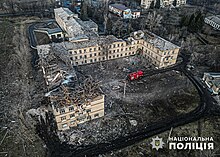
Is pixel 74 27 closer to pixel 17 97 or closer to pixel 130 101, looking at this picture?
pixel 17 97

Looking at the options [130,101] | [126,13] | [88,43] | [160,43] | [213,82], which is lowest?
[130,101]

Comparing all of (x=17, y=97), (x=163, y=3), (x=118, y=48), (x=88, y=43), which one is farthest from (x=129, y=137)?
(x=163, y=3)

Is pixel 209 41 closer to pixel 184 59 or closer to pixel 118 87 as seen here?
pixel 184 59

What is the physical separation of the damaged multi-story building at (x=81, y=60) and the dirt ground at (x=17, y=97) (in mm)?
6032

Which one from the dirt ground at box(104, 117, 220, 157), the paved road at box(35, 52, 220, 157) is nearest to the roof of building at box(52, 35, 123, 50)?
the paved road at box(35, 52, 220, 157)

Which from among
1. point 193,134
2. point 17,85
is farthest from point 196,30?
point 17,85

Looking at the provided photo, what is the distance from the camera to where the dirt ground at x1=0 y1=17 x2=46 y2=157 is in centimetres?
2891

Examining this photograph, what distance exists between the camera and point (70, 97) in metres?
30.0

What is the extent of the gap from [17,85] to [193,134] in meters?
41.5

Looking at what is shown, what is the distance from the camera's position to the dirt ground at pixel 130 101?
31.8 metres

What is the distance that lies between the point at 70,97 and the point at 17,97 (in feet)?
55.9

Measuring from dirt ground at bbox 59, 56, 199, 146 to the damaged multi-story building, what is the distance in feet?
8.49

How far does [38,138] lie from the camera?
30312 millimetres

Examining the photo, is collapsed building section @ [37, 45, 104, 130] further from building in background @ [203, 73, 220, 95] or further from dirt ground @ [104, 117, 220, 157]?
building in background @ [203, 73, 220, 95]
